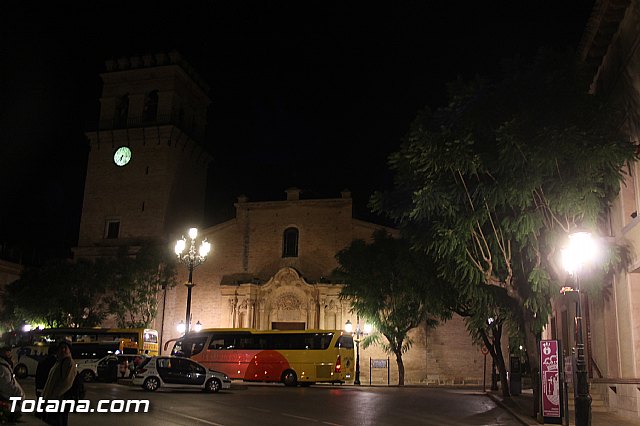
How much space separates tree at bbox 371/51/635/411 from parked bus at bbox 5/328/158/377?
20.2 m

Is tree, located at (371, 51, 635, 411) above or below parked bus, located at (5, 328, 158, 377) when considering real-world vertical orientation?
above

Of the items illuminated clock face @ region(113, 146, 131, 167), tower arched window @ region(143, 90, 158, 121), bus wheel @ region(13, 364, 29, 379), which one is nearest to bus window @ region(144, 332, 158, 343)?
bus wheel @ region(13, 364, 29, 379)

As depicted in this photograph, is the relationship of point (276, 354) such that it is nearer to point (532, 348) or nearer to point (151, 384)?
point (151, 384)

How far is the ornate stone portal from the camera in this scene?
132 feet

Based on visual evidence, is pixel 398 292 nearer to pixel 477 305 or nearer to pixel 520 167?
pixel 477 305

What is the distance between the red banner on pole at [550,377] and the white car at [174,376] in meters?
11.7

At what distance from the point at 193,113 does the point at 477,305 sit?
3197 cm

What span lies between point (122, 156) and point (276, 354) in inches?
865

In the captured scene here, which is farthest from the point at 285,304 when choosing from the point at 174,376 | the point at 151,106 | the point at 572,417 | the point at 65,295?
the point at 572,417

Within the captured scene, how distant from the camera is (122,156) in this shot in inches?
1794

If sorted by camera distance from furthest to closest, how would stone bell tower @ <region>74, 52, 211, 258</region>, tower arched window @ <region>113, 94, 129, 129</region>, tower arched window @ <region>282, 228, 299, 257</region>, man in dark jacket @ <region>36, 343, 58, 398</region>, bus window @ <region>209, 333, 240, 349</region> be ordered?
1. tower arched window @ <region>113, 94, 129, 129</region>
2. stone bell tower @ <region>74, 52, 211, 258</region>
3. tower arched window @ <region>282, 228, 299, 257</region>
4. bus window @ <region>209, 333, 240, 349</region>
5. man in dark jacket @ <region>36, 343, 58, 398</region>

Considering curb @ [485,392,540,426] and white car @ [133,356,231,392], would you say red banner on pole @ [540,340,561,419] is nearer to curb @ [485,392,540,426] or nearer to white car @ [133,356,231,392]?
curb @ [485,392,540,426]

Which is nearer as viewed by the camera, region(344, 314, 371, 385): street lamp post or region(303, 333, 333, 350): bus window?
region(303, 333, 333, 350): bus window

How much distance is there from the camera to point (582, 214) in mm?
15867
